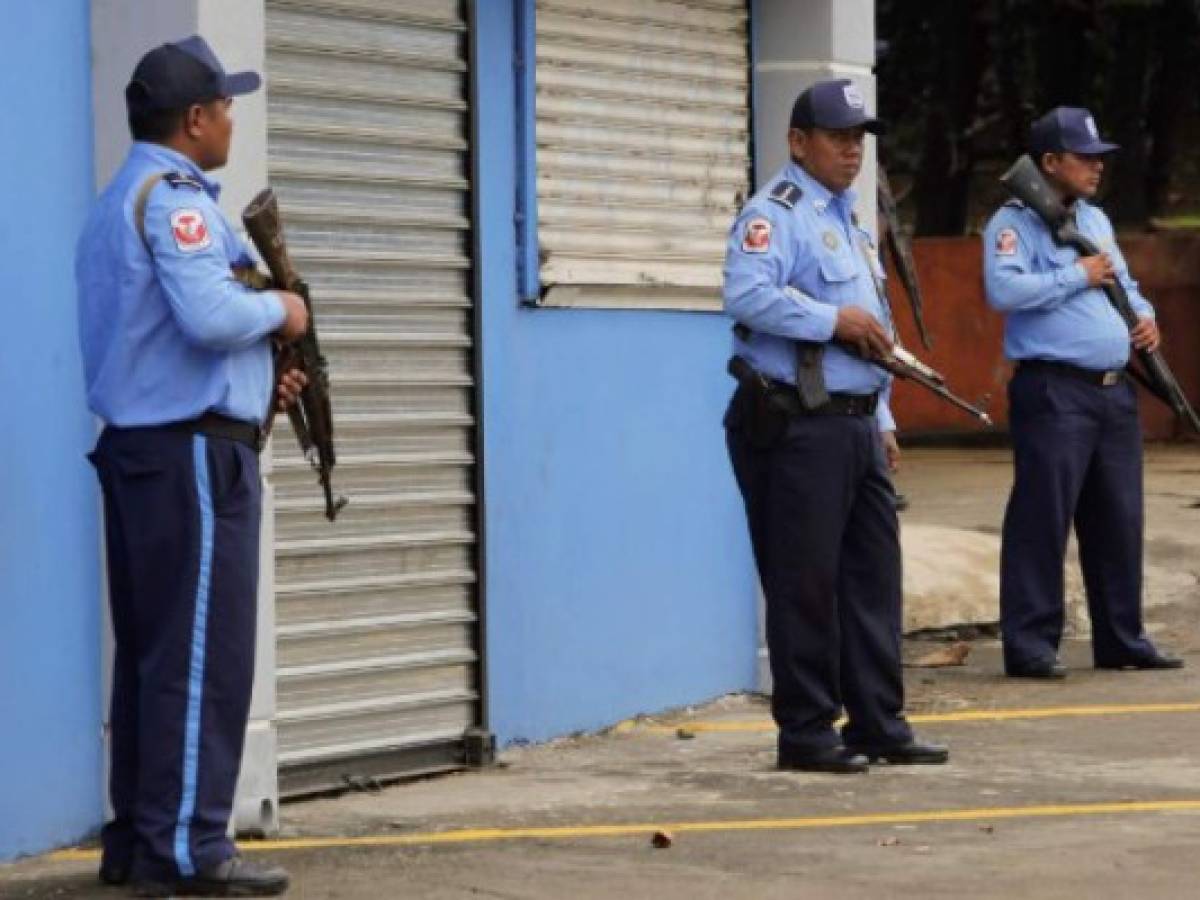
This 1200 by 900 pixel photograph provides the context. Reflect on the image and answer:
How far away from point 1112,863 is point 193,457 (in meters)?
2.28

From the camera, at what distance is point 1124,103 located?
29.5 meters

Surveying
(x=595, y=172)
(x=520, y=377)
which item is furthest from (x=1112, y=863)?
(x=595, y=172)

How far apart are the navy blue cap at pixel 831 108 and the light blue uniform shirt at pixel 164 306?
2427 mm

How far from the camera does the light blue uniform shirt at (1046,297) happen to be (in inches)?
427

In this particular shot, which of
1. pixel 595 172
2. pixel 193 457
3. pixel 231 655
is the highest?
pixel 595 172

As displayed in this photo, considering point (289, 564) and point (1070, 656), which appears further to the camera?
point (1070, 656)

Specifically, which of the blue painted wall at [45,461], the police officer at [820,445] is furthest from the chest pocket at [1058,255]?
the blue painted wall at [45,461]

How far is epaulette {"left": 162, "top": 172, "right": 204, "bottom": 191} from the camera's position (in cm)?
666

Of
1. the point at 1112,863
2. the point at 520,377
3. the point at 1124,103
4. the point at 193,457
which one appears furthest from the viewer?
the point at 1124,103

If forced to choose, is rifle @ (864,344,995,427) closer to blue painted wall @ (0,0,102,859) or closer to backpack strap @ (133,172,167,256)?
blue painted wall @ (0,0,102,859)

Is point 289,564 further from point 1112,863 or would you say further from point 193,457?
point 1112,863

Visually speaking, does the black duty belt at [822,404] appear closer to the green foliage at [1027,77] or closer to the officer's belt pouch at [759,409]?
the officer's belt pouch at [759,409]

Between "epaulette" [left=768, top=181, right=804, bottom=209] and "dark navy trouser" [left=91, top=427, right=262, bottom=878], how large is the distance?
7.80ft

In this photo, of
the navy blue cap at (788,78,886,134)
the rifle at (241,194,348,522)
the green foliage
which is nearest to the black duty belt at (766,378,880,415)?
the navy blue cap at (788,78,886,134)
